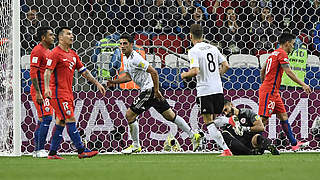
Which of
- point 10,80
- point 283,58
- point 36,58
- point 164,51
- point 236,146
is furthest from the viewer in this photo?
point 164,51

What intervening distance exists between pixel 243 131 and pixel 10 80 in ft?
10.6

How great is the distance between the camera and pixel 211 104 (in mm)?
7328

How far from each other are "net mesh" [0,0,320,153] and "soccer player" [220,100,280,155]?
3.52 feet

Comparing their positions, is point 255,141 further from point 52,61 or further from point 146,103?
point 52,61

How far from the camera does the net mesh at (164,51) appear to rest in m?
8.94

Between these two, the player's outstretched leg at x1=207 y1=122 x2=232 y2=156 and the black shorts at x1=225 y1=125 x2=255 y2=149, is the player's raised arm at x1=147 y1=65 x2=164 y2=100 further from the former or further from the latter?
the black shorts at x1=225 y1=125 x2=255 y2=149

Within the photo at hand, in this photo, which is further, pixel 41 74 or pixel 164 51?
pixel 164 51

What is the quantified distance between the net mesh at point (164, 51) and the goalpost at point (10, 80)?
0.02 metres

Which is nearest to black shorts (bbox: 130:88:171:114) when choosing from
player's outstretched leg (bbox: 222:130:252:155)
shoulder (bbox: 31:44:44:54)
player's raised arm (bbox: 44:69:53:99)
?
player's outstretched leg (bbox: 222:130:252:155)

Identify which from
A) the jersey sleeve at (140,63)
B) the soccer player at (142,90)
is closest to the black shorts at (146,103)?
the soccer player at (142,90)

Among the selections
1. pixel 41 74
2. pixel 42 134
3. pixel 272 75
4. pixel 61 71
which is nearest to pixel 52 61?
pixel 61 71

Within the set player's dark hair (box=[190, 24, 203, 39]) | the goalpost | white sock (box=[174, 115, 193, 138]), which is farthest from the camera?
the goalpost

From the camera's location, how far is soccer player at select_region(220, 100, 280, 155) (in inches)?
299

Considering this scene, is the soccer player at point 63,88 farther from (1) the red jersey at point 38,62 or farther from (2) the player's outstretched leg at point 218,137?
(2) the player's outstretched leg at point 218,137
